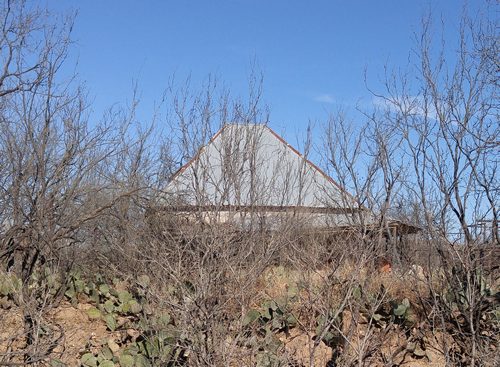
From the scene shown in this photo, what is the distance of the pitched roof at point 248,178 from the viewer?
7.91 metres

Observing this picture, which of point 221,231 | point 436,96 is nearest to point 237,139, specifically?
point 221,231

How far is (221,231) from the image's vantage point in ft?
22.3

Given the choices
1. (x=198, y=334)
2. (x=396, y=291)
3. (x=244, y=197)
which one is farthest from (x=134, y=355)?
(x=396, y=291)

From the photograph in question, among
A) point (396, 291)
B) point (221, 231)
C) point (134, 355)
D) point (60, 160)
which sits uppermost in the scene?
point (60, 160)

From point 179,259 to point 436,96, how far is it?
365 cm

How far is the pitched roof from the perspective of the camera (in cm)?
791

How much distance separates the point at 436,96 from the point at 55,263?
533 centimetres

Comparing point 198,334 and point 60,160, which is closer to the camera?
point 198,334

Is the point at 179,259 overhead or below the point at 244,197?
below

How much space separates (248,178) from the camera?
8641 millimetres

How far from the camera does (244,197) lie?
27.1 ft

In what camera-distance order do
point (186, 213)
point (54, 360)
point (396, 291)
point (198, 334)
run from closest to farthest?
point (198, 334) → point (54, 360) → point (186, 213) → point (396, 291)

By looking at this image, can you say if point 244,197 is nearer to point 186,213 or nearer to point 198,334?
point 186,213

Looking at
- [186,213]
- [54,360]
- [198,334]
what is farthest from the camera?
[186,213]
